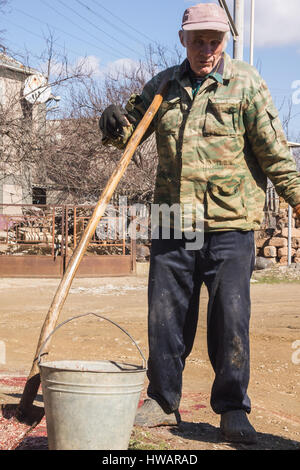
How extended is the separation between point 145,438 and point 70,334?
4649 mm

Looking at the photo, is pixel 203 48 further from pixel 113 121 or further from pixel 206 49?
pixel 113 121

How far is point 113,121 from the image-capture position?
3418mm

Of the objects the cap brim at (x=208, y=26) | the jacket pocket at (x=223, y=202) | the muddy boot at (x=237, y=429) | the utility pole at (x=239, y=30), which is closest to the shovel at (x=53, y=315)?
the cap brim at (x=208, y=26)

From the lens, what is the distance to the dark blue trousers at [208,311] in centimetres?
319

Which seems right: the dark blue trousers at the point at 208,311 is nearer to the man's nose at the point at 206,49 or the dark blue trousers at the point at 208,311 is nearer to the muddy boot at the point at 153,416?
the muddy boot at the point at 153,416

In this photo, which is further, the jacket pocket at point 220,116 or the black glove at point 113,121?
the black glove at point 113,121

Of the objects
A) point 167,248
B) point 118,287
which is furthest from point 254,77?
point 118,287

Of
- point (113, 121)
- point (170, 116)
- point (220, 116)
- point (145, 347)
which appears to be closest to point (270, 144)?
point (220, 116)

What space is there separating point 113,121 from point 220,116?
599 millimetres

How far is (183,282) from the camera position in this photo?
10.8 feet

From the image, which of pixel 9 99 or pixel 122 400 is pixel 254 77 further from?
pixel 9 99

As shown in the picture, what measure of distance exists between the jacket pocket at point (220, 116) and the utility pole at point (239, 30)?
6819 mm

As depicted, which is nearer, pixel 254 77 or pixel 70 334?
pixel 254 77

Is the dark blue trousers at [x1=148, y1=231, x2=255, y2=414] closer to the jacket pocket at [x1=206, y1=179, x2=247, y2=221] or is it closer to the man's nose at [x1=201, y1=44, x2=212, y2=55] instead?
the jacket pocket at [x1=206, y1=179, x2=247, y2=221]
